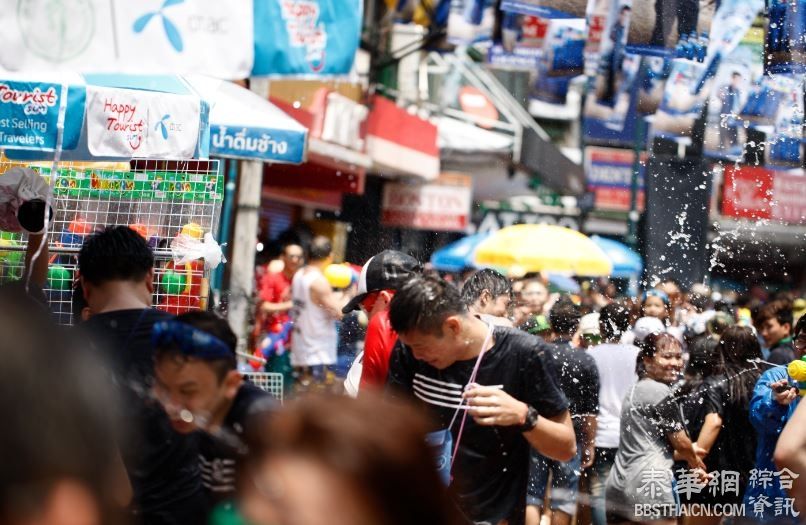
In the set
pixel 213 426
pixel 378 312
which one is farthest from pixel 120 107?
pixel 213 426

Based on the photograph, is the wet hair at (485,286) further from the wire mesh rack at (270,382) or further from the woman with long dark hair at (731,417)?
the woman with long dark hair at (731,417)

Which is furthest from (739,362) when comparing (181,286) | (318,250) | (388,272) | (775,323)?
(318,250)

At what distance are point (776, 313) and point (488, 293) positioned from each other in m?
4.59

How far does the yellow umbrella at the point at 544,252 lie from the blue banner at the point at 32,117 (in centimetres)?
785

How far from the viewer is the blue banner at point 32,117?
5.31 metres

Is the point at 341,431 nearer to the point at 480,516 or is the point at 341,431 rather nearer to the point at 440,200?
the point at 480,516

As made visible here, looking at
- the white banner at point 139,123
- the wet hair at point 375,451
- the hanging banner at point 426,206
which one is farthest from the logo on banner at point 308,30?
the hanging banner at point 426,206

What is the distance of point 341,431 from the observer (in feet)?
5.72

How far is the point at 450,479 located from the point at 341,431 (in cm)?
276

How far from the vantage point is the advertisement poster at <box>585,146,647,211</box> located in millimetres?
26484

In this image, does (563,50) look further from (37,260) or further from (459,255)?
(459,255)

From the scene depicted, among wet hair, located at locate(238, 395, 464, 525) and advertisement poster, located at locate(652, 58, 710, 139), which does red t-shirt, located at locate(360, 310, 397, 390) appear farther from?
advertisement poster, located at locate(652, 58, 710, 139)

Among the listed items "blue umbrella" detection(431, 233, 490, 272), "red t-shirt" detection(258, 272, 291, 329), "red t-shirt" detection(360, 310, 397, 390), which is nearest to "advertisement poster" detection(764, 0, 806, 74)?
"red t-shirt" detection(360, 310, 397, 390)

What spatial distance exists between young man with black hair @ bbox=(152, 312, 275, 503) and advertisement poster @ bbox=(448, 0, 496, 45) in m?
9.26
